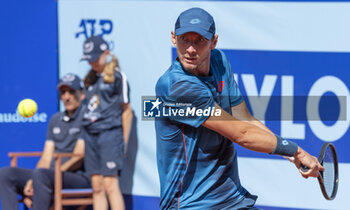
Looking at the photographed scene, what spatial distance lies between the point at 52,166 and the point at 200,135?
305 cm

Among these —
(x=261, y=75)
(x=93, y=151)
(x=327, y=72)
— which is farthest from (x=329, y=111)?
(x=93, y=151)

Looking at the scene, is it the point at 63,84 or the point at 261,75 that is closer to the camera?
the point at 261,75

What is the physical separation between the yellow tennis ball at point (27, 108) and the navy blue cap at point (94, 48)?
722 mm

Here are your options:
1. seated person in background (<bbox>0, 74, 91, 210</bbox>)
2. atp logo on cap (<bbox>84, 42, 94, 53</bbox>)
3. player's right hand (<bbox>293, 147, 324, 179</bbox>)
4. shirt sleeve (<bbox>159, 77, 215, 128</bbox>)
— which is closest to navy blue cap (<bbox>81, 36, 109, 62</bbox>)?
atp logo on cap (<bbox>84, 42, 94, 53</bbox>)

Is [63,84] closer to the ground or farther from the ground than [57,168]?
farther from the ground

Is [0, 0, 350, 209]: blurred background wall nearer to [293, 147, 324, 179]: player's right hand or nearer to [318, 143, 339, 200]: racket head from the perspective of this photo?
[318, 143, 339, 200]: racket head

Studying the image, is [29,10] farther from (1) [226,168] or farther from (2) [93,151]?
(1) [226,168]

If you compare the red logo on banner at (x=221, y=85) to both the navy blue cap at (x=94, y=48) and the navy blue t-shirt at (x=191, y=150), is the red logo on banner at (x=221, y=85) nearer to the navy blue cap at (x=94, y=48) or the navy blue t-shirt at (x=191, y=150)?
the navy blue t-shirt at (x=191, y=150)

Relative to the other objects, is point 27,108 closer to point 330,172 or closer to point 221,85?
point 221,85

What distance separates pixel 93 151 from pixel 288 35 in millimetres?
2095

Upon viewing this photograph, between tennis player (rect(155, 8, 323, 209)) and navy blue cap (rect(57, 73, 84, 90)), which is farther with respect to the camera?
navy blue cap (rect(57, 73, 84, 90))

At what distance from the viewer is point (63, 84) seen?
5457 millimetres

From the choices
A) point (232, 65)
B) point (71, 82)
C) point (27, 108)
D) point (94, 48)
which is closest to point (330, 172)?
point (232, 65)

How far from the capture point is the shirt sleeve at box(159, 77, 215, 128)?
2.63 m
